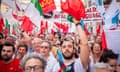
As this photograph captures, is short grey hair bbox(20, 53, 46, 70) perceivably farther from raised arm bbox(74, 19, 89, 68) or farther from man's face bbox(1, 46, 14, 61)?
raised arm bbox(74, 19, 89, 68)

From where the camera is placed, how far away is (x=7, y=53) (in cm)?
256

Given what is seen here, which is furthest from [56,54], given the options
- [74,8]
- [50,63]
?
[74,8]

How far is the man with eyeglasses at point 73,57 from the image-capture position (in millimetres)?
2311

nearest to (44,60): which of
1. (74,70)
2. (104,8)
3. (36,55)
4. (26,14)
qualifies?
(36,55)

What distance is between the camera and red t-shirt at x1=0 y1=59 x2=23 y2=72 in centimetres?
253

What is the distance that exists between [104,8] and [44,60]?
0.77 meters

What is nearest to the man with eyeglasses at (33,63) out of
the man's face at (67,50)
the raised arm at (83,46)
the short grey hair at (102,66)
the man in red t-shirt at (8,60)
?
the man in red t-shirt at (8,60)

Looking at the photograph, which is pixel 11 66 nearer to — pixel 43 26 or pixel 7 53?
pixel 7 53

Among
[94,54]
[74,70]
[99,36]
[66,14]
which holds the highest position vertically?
[66,14]

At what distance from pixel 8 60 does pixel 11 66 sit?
0.07 meters

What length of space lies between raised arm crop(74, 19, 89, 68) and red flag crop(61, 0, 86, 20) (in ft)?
0.23

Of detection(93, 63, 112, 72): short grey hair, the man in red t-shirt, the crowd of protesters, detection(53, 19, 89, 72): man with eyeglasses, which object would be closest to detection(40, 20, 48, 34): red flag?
the crowd of protesters

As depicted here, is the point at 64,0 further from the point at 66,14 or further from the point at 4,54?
the point at 4,54

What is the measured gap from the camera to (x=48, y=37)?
95.5 inches
